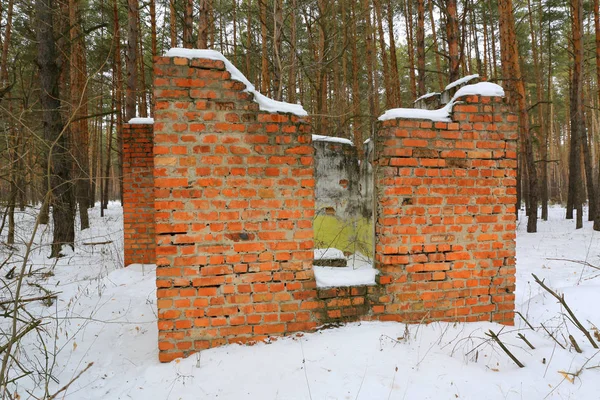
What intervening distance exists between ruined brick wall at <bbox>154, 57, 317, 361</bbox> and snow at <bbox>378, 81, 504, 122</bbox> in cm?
77

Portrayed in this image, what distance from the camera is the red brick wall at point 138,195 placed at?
5285 millimetres

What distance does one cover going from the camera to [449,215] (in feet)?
9.14

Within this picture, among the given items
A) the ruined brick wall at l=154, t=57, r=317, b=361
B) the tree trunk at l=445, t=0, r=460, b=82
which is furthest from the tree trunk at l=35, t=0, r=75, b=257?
the tree trunk at l=445, t=0, r=460, b=82

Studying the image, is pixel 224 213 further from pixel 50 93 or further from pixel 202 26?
pixel 50 93

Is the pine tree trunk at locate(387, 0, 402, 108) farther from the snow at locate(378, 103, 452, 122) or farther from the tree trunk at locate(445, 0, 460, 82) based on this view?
the snow at locate(378, 103, 452, 122)

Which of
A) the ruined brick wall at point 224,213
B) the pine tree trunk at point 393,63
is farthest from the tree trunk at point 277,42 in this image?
the pine tree trunk at point 393,63

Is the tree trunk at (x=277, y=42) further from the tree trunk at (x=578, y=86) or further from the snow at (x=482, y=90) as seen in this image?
the tree trunk at (x=578, y=86)

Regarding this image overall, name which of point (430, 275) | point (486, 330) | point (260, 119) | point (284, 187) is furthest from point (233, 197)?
point (486, 330)

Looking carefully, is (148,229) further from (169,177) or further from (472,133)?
(472,133)

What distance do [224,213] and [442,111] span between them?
208 cm

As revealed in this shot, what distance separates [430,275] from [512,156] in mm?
1314

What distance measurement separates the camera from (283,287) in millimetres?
2525

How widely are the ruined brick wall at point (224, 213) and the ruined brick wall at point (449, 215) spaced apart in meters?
0.69

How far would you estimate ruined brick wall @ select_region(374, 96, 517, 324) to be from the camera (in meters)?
2.69
